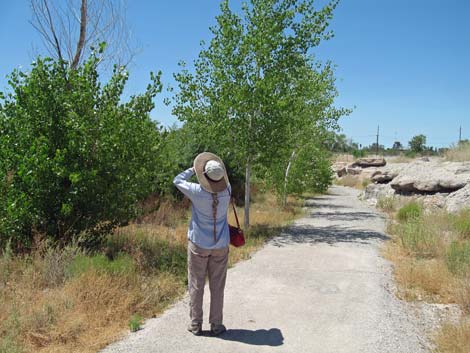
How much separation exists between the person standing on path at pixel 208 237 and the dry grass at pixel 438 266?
2.63 m

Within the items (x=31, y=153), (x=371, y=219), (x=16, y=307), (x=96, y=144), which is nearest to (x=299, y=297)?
(x=16, y=307)

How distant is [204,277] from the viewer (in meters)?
5.40

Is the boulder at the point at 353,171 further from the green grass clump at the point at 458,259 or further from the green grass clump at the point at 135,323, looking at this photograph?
the green grass clump at the point at 135,323

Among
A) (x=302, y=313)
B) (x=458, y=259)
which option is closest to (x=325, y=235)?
(x=458, y=259)

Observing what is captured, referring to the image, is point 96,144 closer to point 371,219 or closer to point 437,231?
point 437,231

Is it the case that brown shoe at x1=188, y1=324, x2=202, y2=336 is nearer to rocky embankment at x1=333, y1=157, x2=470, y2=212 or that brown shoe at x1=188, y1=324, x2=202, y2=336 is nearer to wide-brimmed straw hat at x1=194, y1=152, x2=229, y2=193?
wide-brimmed straw hat at x1=194, y1=152, x2=229, y2=193

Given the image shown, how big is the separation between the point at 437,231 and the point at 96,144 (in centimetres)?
826

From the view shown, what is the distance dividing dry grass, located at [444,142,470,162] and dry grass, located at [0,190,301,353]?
18024mm

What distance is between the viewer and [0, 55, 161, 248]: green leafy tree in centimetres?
776

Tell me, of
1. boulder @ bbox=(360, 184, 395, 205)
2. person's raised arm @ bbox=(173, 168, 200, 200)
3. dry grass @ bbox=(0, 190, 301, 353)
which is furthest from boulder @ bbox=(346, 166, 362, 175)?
person's raised arm @ bbox=(173, 168, 200, 200)

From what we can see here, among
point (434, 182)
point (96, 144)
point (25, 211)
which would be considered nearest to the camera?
point (25, 211)

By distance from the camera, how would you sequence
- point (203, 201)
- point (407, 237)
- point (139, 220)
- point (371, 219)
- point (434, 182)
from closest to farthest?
point (203, 201) → point (407, 237) → point (139, 220) → point (371, 219) → point (434, 182)

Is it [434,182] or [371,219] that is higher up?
[434,182]

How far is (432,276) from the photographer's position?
7.71m
